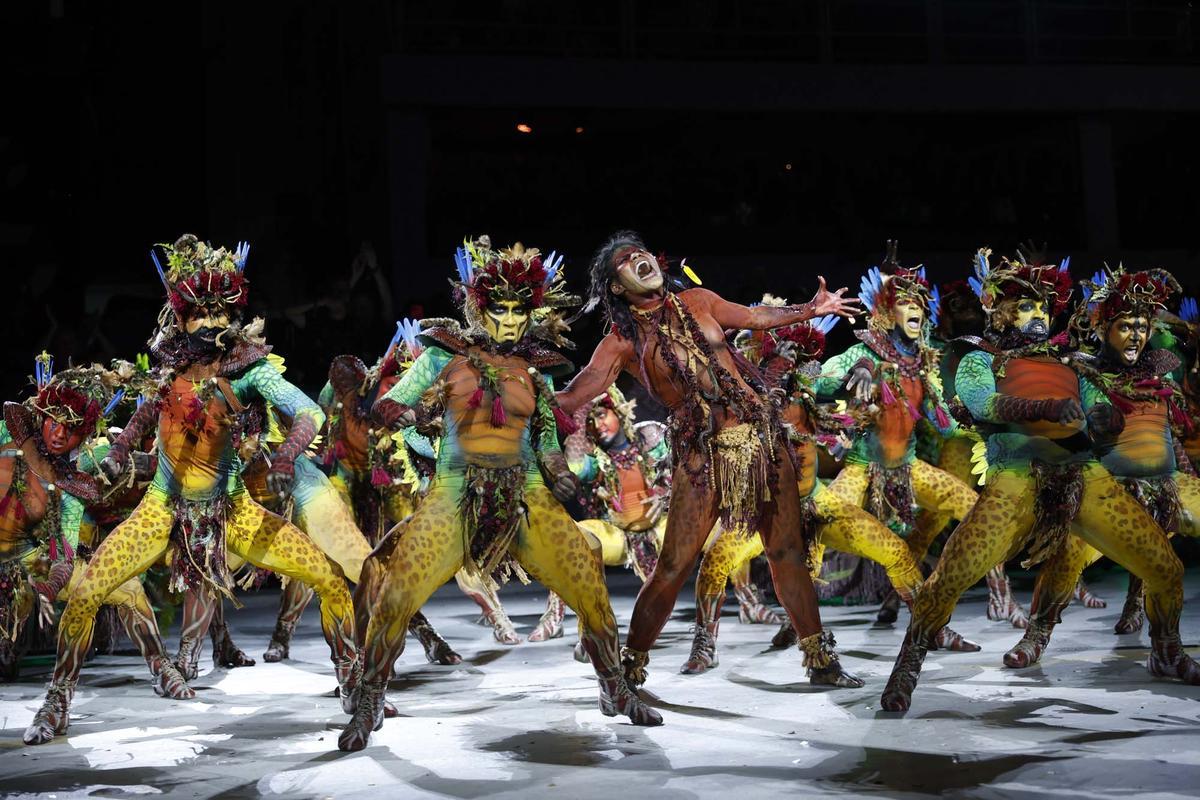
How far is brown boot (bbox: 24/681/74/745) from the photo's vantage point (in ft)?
17.1

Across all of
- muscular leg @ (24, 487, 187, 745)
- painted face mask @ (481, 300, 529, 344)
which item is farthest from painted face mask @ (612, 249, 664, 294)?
muscular leg @ (24, 487, 187, 745)

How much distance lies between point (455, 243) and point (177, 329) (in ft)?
24.5

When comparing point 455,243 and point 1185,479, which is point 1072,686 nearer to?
point 1185,479

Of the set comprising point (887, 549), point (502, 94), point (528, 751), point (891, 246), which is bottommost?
point (528, 751)

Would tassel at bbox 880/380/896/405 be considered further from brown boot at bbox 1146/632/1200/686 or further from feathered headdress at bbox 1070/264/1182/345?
brown boot at bbox 1146/632/1200/686

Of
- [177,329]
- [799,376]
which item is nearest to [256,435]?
[177,329]

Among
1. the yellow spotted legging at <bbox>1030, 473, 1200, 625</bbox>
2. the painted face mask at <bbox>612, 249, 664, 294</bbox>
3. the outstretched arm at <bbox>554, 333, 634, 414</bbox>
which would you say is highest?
the painted face mask at <bbox>612, 249, 664, 294</bbox>

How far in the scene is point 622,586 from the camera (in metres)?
10.5

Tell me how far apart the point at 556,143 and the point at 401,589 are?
31.1 ft

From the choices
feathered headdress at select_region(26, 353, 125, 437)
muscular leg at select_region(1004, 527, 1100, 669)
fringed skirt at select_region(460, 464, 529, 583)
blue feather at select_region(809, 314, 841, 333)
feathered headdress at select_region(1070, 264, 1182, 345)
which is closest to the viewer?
fringed skirt at select_region(460, 464, 529, 583)

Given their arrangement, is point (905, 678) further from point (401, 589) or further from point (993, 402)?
point (401, 589)

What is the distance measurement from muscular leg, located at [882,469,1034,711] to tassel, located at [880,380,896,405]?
1874 millimetres

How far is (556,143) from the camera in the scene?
45.1ft

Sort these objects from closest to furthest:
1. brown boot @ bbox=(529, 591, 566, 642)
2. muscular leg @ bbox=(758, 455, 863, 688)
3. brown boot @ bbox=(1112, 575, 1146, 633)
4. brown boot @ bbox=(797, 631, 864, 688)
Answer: muscular leg @ bbox=(758, 455, 863, 688) → brown boot @ bbox=(797, 631, 864, 688) → brown boot @ bbox=(1112, 575, 1146, 633) → brown boot @ bbox=(529, 591, 566, 642)
